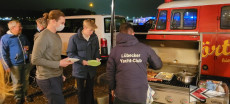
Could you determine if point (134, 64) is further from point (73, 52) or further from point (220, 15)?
point (220, 15)

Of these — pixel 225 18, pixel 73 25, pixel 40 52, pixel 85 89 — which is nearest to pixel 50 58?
pixel 40 52

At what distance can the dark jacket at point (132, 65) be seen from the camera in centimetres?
235

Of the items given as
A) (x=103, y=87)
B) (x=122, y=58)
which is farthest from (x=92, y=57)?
(x=103, y=87)

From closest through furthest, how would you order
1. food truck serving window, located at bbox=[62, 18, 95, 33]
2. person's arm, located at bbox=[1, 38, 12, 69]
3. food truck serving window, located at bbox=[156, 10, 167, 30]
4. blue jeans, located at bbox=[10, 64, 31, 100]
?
person's arm, located at bbox=[1, 38, 12, 69] < blue jeans, located at bbox=[10, 64, 31, 100] < food truck serving window, located at bbox=[156, 10, 167, 30] < food truck serving window, located at bbox=[62, 18, 95, 33]

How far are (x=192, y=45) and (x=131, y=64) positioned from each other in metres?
1.93

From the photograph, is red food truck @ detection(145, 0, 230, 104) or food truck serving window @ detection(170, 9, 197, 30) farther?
food truck serving window @ detection(170, 9, 197, 30)

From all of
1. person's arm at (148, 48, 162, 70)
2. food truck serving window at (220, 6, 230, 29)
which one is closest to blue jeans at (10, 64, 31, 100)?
person's arm at (148, 48, 162, 70)

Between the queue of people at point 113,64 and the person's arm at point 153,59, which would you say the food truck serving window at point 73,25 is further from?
the person's arm at point 153,59

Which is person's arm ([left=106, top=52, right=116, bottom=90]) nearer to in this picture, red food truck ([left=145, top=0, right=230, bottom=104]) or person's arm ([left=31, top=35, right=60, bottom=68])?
person's arm ([left=31, top=35, right=60, bottom=68])

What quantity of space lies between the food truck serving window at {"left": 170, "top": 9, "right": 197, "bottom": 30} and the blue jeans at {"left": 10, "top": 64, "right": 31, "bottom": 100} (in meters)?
4.85

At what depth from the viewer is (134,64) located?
236 centimetres

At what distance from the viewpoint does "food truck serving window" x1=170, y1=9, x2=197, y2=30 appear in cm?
609

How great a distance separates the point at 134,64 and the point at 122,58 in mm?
172

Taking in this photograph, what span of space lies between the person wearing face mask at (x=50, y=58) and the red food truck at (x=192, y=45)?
5.29 feet
